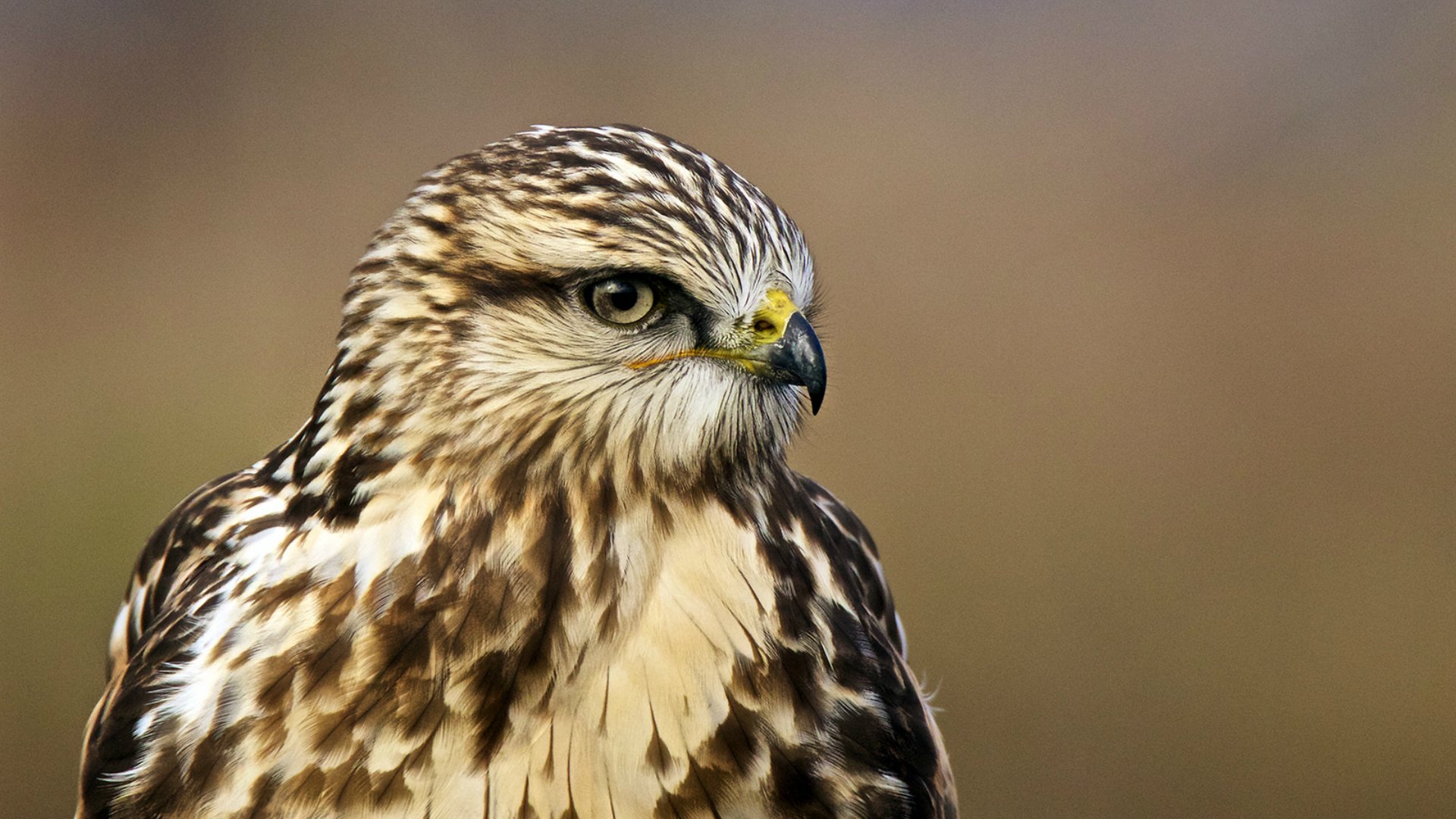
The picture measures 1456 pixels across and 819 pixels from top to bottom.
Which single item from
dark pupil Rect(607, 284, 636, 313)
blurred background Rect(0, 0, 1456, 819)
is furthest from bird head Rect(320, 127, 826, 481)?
blurred background Rect(0, 0, 1456, 819)

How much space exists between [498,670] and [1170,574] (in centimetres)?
250

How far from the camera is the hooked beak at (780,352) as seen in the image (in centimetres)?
108

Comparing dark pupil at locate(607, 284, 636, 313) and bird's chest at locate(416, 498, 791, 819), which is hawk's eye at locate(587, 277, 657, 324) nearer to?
dark pupil at locate(607, 284, 636, 313)

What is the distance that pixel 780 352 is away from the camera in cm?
109

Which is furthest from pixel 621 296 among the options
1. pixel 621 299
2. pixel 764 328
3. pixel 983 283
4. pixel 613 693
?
pixel 983 283

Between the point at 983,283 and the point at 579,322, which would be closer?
the point at 579,322

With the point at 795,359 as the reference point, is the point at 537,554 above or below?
below

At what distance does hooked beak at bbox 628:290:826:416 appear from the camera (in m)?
1.08

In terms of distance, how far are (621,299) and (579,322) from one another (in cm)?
4

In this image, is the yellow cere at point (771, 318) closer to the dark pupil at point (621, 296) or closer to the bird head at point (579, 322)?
the bird head at point (579, 322)

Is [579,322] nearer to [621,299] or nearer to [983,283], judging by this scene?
[621,299]

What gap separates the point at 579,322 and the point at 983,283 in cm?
230

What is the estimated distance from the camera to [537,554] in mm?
1062

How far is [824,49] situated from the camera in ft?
10.7
